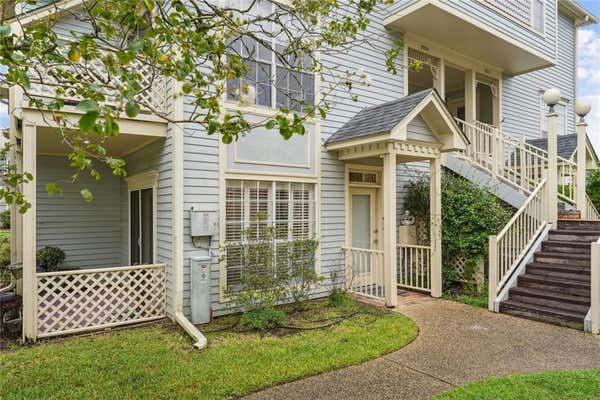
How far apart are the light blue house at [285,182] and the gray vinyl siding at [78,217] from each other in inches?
1.2

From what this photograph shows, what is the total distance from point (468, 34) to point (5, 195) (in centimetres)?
1037

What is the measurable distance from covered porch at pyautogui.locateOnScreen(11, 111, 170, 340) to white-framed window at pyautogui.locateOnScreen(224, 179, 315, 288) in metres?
1.20

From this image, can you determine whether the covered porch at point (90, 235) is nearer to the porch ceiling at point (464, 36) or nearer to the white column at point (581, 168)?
the porch ceiling at point (464, 36)

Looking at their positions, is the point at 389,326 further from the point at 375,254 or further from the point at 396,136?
the point at 396,136

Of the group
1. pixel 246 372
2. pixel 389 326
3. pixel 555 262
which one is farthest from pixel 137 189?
pixel 555 262

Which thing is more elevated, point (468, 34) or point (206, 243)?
point (468, 34)

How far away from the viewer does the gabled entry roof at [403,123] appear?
6.82 meters

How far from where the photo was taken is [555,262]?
23.7 ft

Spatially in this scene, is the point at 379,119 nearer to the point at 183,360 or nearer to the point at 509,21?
the point at 183,360

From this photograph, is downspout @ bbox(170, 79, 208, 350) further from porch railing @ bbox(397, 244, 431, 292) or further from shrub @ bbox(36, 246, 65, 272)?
porch railing @ bbox(397, 244, 431, 292)

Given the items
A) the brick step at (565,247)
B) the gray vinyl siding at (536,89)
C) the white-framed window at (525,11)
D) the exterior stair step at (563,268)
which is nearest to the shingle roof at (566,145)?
the gray vinyl siding at (536,89)

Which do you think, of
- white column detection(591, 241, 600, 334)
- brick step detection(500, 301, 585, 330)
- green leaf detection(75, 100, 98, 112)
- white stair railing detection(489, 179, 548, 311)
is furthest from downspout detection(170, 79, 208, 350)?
white column detection(591, 241, 600, 334)

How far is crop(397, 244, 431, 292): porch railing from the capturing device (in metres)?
8.36

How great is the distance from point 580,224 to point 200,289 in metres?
7.92
